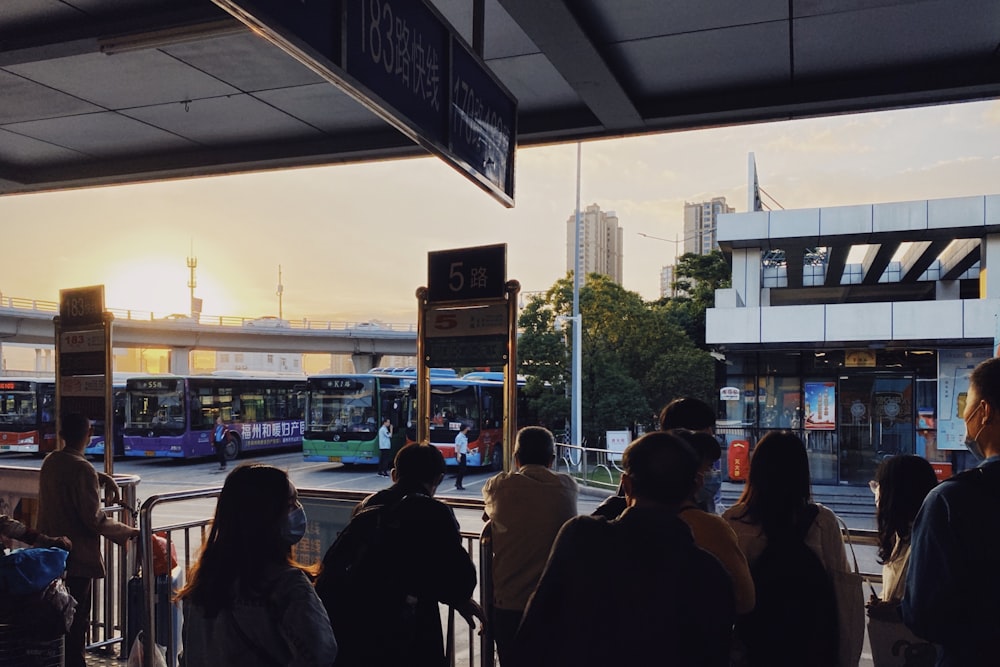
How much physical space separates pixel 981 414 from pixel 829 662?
1153 millimetres

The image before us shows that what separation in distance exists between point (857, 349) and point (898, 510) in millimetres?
21382

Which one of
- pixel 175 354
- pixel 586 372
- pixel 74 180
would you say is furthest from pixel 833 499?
pixel 175 354

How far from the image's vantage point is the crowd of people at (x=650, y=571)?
7.42 feet

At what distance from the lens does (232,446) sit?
93.8 feet

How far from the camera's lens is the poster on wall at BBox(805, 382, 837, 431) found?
2288 cm

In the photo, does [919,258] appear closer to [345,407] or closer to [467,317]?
[345,407]

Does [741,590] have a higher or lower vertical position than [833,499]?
higher

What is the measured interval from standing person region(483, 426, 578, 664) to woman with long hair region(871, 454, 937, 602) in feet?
4.78

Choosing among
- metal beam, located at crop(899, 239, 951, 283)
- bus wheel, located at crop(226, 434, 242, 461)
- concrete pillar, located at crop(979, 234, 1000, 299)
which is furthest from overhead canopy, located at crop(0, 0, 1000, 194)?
bus wheel, located at crop(226, 434, 242, 461)

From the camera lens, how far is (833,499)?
801 inches

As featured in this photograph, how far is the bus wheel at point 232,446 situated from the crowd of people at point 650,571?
1029 inches

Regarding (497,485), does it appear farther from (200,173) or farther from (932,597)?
(200,173)

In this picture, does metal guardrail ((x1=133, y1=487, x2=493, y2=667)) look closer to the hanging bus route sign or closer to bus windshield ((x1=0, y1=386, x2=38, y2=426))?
the hanging bus route sign

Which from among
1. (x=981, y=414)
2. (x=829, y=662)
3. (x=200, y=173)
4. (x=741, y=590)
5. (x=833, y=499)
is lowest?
(x=833, y=499)
